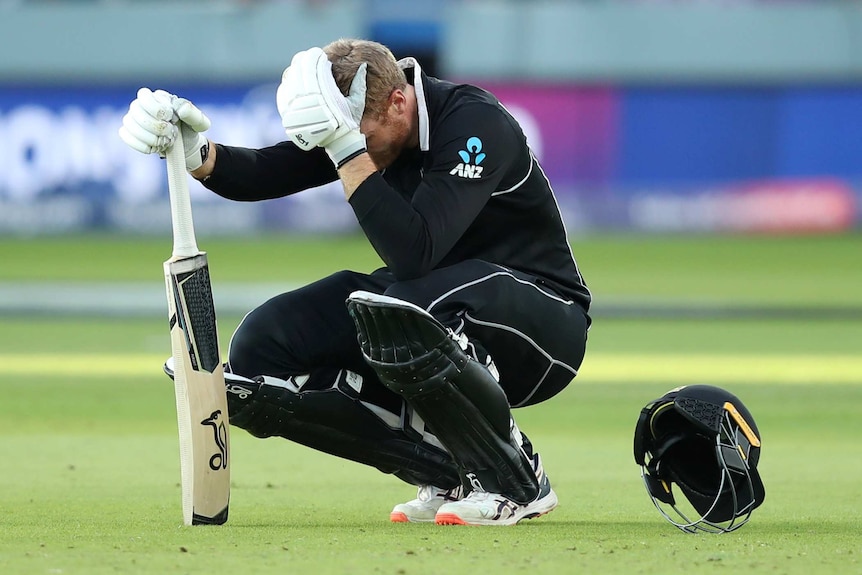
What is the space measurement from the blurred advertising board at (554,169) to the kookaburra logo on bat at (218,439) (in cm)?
1451

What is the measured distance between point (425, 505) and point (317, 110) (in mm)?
1088

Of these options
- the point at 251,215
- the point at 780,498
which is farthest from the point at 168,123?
the point at 251,215

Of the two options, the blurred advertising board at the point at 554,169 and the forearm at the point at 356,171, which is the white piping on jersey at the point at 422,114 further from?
the blurred advertising board at the point at 554,169

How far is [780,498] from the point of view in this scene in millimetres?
4277

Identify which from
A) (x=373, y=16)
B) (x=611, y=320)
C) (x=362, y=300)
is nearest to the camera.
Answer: (x=362, y=300)

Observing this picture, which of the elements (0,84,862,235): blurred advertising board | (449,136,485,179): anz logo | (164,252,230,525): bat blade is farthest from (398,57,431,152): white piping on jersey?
(0,84,862,235): blurred advertising board

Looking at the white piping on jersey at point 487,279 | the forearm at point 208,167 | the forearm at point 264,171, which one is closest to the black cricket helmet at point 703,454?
the white piping on jersey at point 487,279

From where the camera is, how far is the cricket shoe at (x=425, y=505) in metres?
3.87

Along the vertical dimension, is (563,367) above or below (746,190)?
above

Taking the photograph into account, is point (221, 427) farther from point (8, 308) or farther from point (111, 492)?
point (8, 308)

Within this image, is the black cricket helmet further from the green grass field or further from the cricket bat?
the cricket bat

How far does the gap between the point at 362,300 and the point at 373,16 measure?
17.0m

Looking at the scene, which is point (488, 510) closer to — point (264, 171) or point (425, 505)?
point (425, 505)

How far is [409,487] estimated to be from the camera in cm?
470
